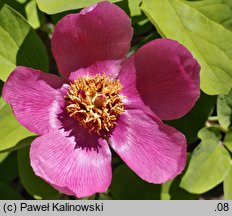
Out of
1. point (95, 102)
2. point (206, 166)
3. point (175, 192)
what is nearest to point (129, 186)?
point (175, 192)

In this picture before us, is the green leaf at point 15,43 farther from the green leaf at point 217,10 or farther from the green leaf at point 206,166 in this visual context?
the green leaf at point 206,166

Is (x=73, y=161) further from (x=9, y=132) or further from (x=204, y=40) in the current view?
(x=204, y=40)

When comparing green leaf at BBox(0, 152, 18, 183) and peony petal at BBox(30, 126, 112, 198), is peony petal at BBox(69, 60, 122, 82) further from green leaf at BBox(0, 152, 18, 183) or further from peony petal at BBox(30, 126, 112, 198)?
green leaf at BBox(0, 152, 18, 183)

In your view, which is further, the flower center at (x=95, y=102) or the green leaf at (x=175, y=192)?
the green leaf at (x=175, y=192)

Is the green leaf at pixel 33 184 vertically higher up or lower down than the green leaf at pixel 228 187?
higher up

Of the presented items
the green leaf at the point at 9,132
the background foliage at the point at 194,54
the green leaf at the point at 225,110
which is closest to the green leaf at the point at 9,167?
the background foliage at the point at 194,54
